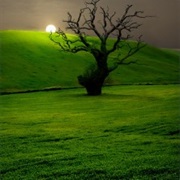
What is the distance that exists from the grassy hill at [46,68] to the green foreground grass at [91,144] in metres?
27.0

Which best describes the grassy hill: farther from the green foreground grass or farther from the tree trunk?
the green foreground grass

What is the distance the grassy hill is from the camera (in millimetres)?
55406

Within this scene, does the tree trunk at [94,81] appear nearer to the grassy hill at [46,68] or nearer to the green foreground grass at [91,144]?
the grassy hill at [46,68]

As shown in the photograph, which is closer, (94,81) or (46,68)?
(94,81)

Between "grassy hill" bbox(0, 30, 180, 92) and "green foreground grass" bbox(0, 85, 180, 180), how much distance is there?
27016 millimetres

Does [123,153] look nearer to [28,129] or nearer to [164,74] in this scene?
[28,129]

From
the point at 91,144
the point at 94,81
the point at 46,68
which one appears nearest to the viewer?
the point at 91,144

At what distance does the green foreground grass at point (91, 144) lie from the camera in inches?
446

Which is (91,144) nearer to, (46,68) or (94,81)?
(94,81)

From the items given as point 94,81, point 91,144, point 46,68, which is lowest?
point 91,144

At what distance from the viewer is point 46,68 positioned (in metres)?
64.6

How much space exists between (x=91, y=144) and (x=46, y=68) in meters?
50.3

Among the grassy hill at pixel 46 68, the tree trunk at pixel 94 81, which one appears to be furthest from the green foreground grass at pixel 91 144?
the grassy hill at pixel 46 68

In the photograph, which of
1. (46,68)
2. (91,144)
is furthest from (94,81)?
(46,68)
